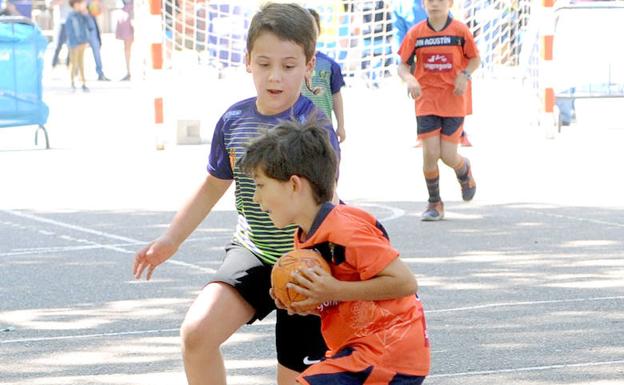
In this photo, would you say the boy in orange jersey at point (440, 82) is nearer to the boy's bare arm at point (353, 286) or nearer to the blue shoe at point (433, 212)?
the blue shoe at point (433, 212)

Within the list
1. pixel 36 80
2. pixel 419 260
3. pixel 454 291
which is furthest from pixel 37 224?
pixel 36 80

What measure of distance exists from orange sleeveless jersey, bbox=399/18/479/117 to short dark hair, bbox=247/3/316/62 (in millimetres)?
6537

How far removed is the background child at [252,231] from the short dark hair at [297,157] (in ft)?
1.89

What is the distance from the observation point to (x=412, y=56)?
477 inches

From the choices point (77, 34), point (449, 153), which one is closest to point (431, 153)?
point (449, 153)

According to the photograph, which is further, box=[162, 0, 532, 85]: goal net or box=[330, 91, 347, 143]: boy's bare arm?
box=[162, 0, 532, 85]: goal net

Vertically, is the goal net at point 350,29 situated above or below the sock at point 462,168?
above

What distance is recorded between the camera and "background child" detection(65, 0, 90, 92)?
29141mm

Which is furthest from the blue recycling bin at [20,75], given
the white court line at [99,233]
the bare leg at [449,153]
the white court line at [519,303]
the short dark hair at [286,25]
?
the short dark hair at [286,25]

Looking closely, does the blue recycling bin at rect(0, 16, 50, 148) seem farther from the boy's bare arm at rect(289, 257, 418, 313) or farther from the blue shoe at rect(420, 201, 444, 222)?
the boy's bare arm at rect(289, 257, 418, 313)

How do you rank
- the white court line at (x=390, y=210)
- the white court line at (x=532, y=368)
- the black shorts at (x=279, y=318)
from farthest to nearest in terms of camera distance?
the white court line at (x=390, y=210), the white court line at (x=532, y=368), the black shorts at (x=279, y=318)

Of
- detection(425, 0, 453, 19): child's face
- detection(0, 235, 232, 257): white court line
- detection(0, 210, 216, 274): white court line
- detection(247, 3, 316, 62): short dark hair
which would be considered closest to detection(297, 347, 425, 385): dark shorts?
detection(247, 3, 316, 62): short dark hair

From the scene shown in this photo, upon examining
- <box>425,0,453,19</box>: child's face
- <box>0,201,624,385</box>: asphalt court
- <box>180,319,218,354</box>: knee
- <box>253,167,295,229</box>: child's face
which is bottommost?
<box>0,201,624,385</box>: asphalt court

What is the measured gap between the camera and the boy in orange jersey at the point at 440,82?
11656 mm
